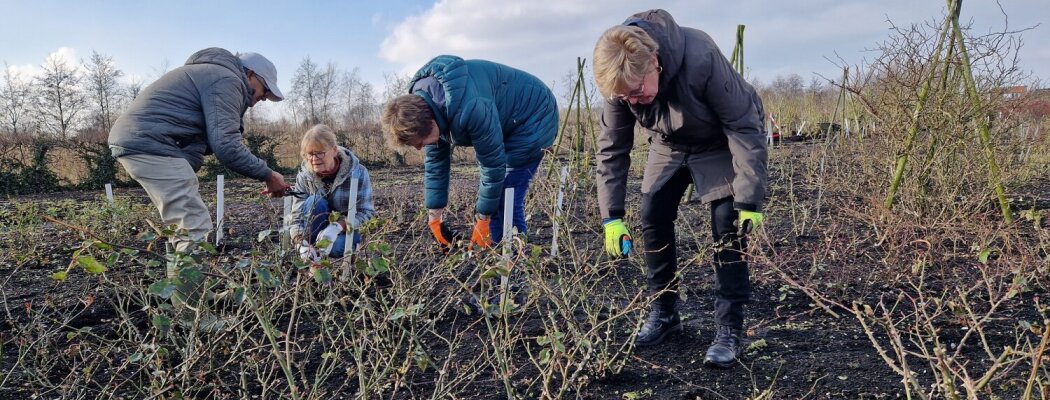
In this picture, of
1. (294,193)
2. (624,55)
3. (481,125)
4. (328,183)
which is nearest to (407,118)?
(481,125)

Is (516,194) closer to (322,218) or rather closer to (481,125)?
(481,125)

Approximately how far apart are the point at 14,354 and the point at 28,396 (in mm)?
596

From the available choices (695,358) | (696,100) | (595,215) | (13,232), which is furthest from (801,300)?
(13,232)

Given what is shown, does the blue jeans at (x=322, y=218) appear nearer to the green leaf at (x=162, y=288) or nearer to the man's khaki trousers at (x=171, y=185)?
the man's khaki trousers at (x=171, y=185)

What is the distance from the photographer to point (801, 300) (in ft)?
10.2

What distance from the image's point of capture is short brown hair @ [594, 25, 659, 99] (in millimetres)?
1933

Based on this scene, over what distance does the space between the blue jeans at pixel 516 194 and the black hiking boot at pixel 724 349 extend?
1.17m

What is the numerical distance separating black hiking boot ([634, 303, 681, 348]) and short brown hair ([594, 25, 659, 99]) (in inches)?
38.3

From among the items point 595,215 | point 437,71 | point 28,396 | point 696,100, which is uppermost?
point 437,71

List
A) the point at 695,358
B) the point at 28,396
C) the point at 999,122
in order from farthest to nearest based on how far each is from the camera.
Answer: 1. the point at 999,122
2. the point at 695,358
3. the point at 28,396

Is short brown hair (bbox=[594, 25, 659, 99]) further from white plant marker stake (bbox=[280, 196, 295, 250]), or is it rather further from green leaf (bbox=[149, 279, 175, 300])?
green leaf (bbox=[149, 279, 175, 300])

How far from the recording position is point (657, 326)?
2566mm

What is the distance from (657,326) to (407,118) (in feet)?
4.07

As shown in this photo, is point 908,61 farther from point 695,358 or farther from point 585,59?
point 695,358
